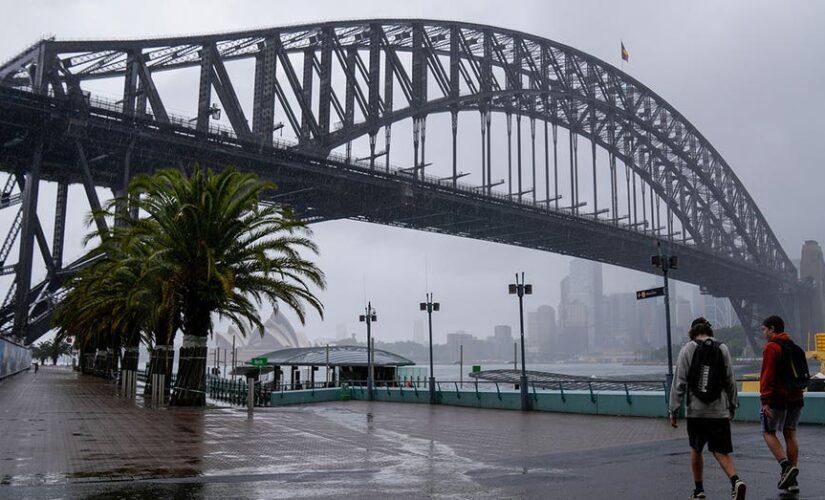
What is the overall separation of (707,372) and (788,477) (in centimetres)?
189

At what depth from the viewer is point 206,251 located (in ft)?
89.3

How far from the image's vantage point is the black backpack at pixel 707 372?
28.2 feet

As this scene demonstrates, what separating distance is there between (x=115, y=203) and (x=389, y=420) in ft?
45.1

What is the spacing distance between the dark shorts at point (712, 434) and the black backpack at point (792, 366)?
60.6 inches

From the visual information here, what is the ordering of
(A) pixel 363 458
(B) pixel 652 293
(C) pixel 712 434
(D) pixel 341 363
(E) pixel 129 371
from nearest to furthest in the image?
(C) pixel 712 434, (A) pixel 363 458, (B) pixel 652 293, (E) pixel 129 371, (D) pixel 341 363

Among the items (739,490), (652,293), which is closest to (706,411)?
(739,490)

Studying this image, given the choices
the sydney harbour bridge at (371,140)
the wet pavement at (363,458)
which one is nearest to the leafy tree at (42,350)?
the sydney harbour bridge at (371,140)

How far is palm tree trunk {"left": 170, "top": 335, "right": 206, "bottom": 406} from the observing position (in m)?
29.0

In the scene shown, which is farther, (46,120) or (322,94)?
(322,94)

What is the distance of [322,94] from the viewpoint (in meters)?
76.2

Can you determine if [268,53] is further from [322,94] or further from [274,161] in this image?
[274,161]

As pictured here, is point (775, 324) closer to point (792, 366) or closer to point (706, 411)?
point (792, 366)

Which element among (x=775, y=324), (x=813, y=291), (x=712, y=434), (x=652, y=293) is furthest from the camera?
(x=813, y=291)

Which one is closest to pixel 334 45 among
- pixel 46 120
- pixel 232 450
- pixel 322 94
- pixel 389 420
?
pixel 322 94
